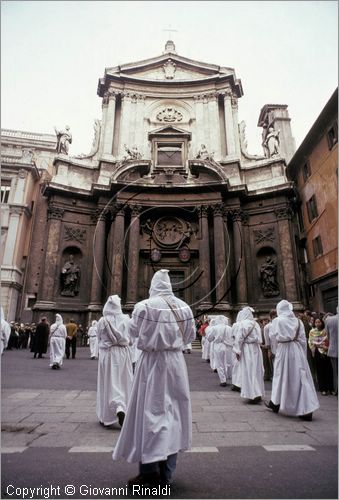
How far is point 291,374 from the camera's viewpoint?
6348 millimetres

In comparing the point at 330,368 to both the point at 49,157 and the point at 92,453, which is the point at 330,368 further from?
the point at 49,157

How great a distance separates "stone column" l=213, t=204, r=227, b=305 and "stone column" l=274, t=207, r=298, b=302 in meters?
4.31

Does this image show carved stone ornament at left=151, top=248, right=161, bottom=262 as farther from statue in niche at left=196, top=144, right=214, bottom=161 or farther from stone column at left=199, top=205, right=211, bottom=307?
statue in niche at left=196, top=144, right=214, bottom=161

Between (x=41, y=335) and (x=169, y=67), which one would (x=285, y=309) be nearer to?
(x=41, y=335)

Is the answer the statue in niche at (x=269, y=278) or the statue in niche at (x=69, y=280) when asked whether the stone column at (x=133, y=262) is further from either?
the statue in niche at (x=269, y=278)

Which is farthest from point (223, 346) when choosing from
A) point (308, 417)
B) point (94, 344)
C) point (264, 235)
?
point (264, 235)

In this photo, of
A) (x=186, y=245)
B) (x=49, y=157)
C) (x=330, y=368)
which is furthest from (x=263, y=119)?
(x=330, y=368)

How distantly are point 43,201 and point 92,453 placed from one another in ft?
88.8

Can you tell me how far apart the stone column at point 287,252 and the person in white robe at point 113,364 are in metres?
17.6

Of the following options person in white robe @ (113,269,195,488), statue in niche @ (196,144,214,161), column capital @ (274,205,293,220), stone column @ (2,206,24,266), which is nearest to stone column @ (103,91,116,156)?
statue in niche @ (196,144,214,161)

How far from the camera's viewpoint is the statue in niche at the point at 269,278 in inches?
881

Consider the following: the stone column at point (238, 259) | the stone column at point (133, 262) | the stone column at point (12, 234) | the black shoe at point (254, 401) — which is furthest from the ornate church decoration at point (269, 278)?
the stone column at point (12, 234)

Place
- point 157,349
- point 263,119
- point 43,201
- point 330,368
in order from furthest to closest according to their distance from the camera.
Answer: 1. point 263,119
2. point 43,201
3. point 330,368
4. point 157,349

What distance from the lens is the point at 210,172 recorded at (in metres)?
24.3
